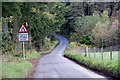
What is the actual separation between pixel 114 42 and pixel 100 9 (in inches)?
989

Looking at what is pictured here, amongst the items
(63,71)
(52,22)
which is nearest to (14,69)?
(63,71)

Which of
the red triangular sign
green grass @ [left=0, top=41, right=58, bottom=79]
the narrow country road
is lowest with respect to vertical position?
the narrow country road

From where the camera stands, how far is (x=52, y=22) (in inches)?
1388

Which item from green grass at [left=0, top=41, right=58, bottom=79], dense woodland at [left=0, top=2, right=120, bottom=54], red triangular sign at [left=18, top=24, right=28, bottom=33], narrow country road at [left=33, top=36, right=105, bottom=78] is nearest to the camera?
green grass at [left=0, top=41, right=58, bottom=79]

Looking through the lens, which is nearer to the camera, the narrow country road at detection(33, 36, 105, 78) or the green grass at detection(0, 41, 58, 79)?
the green grass at detection(0, 41, 58, 79)

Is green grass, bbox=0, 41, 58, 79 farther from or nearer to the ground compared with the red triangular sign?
nearer to the ground

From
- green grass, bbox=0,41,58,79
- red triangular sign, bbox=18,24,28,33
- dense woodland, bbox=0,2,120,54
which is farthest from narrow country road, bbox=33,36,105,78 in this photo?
dense woodland, bbox=0,2,120,54

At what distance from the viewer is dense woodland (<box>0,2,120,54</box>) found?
2164 centimetres

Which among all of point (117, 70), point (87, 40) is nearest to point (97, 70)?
point (117, 70)

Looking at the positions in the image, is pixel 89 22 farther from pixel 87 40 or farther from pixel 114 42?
pixel 114 42

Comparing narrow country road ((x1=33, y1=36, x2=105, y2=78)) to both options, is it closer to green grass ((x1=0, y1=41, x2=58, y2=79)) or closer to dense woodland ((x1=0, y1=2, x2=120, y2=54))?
green grass ((x1=0, y1=41, x2=58, y2=79))

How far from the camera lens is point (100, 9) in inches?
2916

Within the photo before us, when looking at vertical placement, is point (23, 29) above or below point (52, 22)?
below

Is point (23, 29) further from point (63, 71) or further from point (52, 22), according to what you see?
point (52, 22)
